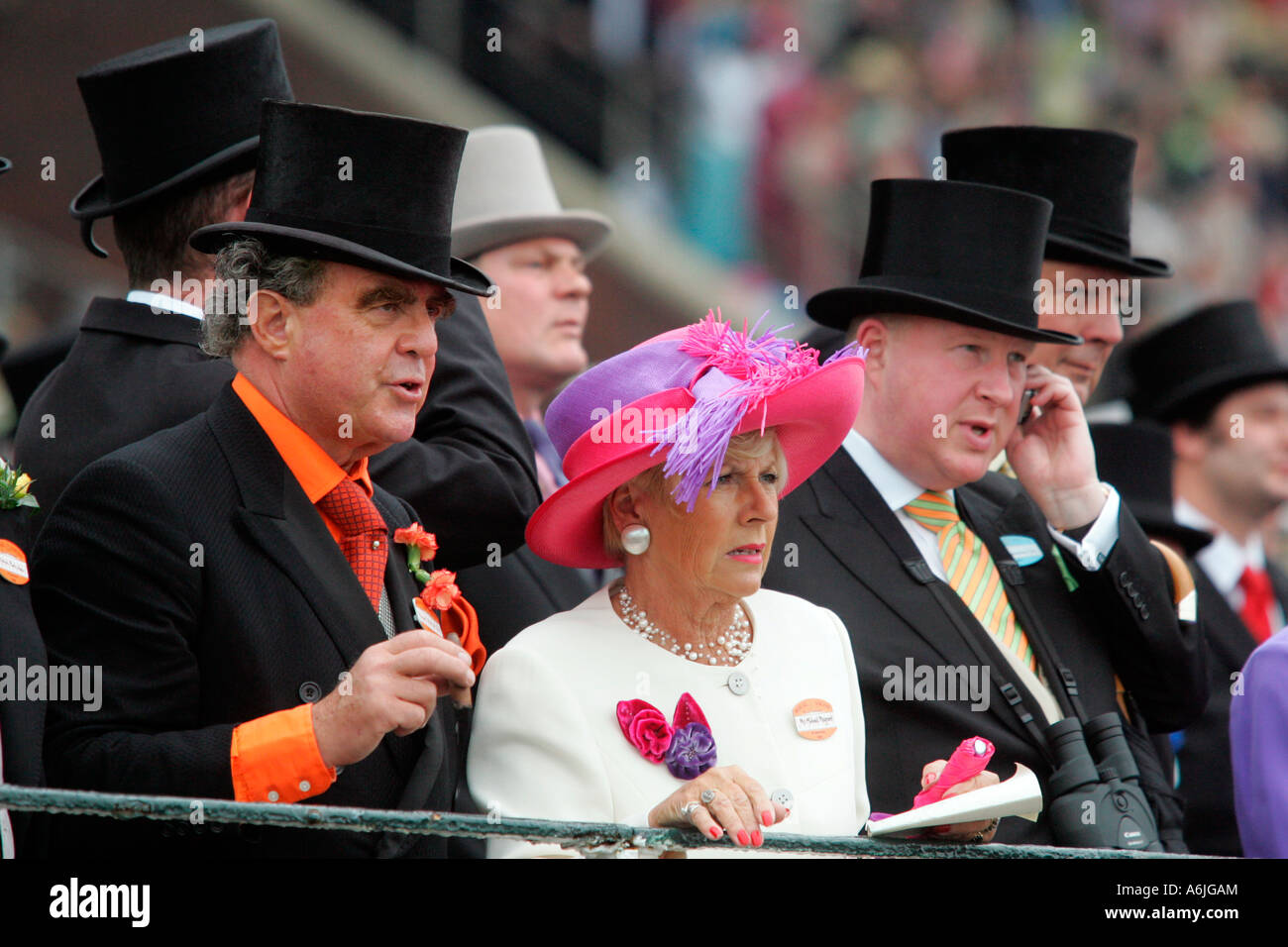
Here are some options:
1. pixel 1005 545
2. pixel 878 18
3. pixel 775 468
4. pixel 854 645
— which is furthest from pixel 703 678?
pixel 878 18

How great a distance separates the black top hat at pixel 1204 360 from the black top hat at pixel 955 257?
255 cm

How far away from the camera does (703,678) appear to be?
11.1 feet

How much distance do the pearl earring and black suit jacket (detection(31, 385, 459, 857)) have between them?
0.53 metres

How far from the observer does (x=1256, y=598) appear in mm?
6492

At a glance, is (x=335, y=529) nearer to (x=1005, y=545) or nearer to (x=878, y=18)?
(x=1005, y=545)

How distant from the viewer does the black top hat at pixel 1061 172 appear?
498cm

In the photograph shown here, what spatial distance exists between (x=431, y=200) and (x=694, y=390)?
598mm

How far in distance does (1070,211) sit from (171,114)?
2.48 metres

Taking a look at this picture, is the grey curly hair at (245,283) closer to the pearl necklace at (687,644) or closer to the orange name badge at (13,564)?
the orange name badge at (13,564)

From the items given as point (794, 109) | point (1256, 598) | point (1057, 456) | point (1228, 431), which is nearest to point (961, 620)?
point (1057, 456)

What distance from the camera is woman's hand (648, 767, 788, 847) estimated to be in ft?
9.24

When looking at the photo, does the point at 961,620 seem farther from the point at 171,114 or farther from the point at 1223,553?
the point at 1223,553

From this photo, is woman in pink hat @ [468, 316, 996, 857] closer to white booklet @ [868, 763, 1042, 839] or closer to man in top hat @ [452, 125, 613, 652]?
white booklet @ [868, 763, 1042, 839]

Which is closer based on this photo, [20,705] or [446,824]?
[446,824]
